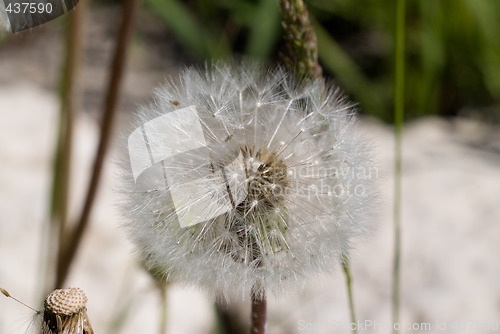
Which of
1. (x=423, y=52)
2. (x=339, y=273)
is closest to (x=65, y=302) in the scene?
(x=339, y=273)

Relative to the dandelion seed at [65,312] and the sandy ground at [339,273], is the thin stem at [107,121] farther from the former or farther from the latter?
the dandelion seed at [65,312]

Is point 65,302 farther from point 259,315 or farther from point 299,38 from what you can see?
point 299,38

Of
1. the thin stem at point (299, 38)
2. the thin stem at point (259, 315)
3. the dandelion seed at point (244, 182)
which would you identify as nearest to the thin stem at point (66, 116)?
the dandelion seed at point (244, 182)

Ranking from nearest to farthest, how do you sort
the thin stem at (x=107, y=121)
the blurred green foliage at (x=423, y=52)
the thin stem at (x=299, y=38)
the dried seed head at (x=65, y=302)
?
the dried seed head at (x=65, y=302) < the thin stem at (x=299, y=38) < the thin stem at (x=107, y=121) < the blurred green foliage at (x=423, y=52)

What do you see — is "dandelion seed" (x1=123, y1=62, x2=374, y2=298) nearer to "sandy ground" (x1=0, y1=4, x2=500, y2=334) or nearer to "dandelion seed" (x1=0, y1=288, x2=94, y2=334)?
"dandelion seed" (x1=0, y1=288, x2=94, y2=334)

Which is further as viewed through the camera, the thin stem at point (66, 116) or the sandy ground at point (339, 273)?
the sandy ground at point (339, 273)

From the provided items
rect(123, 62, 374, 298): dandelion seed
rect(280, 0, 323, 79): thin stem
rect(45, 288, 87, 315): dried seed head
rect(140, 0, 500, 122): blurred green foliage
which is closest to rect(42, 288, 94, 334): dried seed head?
rect(45, 288, 87, 315): dried seed head
